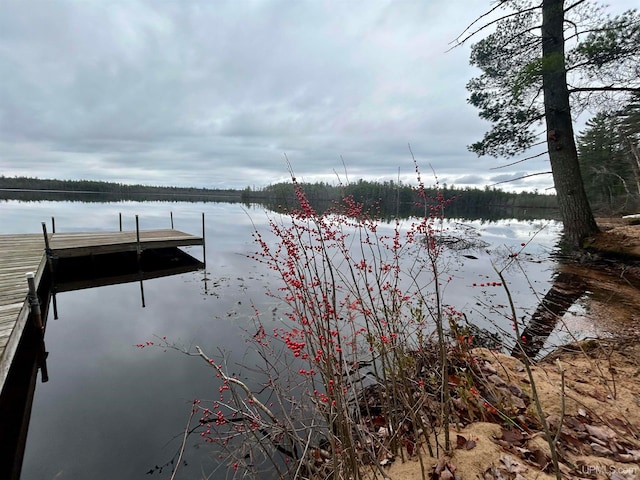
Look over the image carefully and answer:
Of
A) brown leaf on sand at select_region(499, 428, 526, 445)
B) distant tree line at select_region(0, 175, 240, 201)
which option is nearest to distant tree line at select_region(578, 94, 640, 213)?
brown leaf on sand at select_region(499, 428, 526, 445)

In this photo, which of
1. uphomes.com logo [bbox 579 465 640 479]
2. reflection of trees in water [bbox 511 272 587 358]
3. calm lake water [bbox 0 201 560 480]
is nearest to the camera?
uphomes.com logo [bbox 579 465 640 479]

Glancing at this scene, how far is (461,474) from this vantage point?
2139mm

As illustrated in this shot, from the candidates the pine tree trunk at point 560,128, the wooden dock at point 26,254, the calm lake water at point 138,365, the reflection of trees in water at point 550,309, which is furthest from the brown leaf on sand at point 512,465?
the pine tree trunk at point 560,128

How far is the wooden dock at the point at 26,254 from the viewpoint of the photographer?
14.6 feet

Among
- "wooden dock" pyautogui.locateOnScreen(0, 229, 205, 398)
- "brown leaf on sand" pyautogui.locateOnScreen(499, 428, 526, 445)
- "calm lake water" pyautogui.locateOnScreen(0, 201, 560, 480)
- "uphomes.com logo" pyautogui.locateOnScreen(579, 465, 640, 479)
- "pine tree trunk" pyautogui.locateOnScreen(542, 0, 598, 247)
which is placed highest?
"pine tree trunk" pyautogui.locateOnScreen(542, 0, 598, 247)

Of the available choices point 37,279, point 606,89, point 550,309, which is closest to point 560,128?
point 606,89

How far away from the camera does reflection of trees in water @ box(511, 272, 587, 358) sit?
17.3 ft

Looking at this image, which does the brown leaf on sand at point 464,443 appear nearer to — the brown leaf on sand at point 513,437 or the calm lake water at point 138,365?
the brown leaf on sand at point 513,437

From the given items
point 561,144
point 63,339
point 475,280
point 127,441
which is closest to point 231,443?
point 127,441

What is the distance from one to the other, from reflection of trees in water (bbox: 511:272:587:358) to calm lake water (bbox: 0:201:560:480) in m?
0.38

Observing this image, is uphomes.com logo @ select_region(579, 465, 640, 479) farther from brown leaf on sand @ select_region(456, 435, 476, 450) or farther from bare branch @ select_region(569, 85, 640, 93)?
bare branch @ select_region(569, 85, 640, 93)

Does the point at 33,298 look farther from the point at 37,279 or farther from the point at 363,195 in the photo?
the point at 363,195

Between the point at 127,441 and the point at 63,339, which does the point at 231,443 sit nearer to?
the point at 127,441

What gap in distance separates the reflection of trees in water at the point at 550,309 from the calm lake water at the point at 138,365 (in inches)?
14.9
